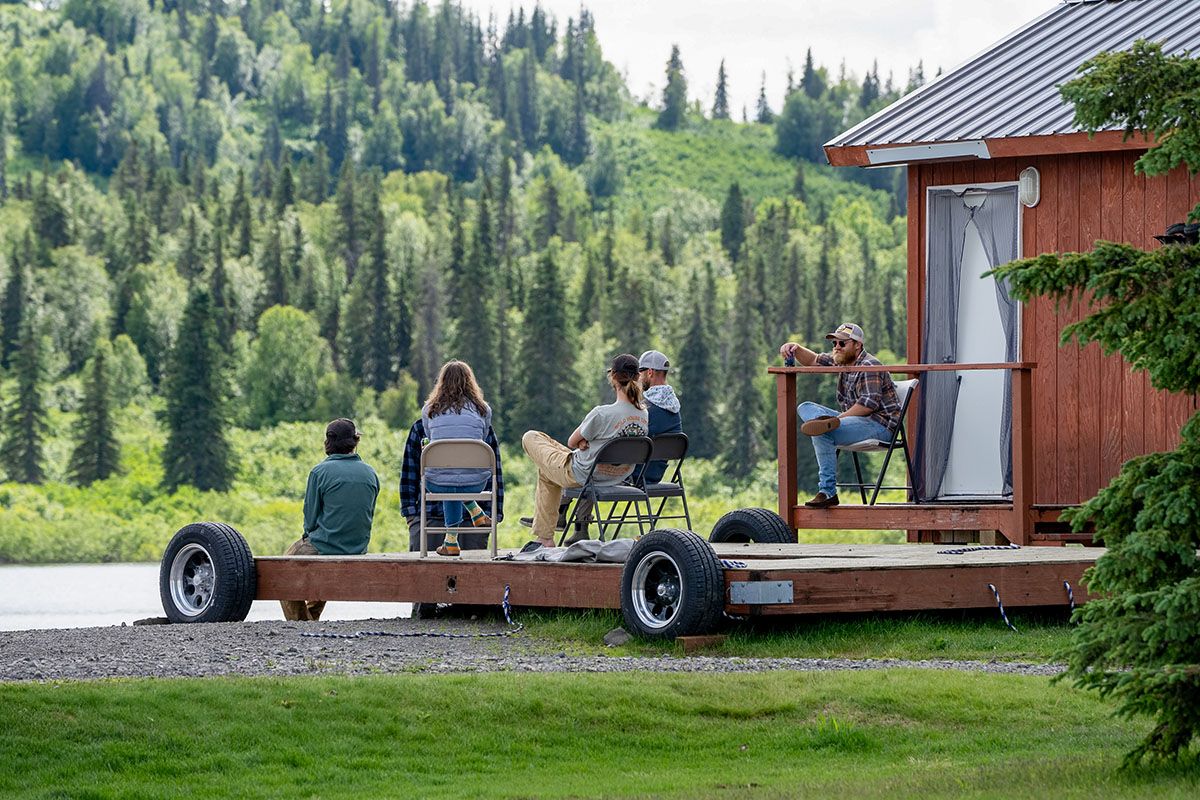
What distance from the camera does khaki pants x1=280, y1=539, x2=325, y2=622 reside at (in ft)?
45.5

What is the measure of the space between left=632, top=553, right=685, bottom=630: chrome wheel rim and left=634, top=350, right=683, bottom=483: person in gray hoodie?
6.47 ft

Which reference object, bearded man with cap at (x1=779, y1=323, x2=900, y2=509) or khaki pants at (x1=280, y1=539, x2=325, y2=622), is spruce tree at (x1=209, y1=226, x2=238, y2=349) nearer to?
khaki pants at (x1=280, y1=539, x2=325, y2=622)

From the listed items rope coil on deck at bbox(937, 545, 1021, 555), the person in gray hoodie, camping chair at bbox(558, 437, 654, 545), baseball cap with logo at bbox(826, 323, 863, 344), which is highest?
baseball cap with logo at bbox(826, 323, 863, 344)

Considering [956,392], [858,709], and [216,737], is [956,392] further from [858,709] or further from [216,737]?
[216,737]

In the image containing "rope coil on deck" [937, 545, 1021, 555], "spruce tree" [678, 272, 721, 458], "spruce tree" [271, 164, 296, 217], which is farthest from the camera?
"spruce tree" [271, 164, 296, 217]

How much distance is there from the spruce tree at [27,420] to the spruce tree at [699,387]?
3487cm

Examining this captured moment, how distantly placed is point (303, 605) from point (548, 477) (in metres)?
2.69

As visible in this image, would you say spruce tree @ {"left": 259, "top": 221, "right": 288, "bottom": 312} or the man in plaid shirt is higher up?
spruce tree @ {"left": 259, "top": 221, "right": 288, "bottom": 312}

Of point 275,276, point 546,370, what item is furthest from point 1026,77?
point 275,276

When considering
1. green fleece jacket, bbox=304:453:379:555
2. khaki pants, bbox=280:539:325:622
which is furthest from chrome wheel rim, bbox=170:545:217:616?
green fleece jacket, bbox=304:453:379:555

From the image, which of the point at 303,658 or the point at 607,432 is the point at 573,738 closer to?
the point at 303,658

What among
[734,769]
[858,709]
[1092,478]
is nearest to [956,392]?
[1092,478]

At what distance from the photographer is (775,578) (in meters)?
10.9

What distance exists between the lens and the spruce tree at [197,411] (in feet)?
332
